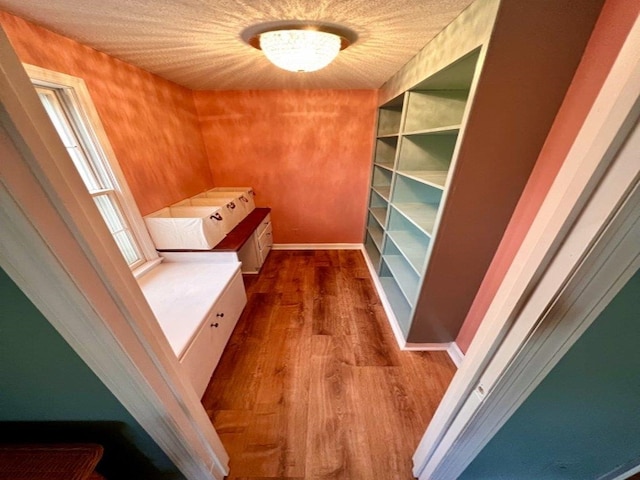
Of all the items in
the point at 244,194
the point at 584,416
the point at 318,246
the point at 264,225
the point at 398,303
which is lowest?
the point at 318,246

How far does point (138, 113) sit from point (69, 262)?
1.95m

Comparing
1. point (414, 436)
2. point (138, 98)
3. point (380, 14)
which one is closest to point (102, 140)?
point (138, 98)

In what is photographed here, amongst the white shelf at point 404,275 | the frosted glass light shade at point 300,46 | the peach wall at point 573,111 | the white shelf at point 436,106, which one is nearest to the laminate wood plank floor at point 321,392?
the white shelf at point 404,275

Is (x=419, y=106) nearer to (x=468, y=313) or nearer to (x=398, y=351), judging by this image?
(x=468, y=313)

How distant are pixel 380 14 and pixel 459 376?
155 cm

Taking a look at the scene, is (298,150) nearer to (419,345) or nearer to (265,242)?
(265,242)

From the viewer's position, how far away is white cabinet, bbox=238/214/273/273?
2.68 meters

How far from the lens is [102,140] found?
145 cm

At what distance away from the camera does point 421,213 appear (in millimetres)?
1846

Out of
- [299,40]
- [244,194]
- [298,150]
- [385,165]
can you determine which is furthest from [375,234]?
[299,40]

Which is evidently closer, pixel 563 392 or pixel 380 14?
pixel 563 392

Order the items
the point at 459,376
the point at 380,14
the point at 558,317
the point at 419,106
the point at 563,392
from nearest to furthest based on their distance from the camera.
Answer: the point at 558,317
the point at 563,392
the point at 459,376
the point at 380,14
the point at 419,106

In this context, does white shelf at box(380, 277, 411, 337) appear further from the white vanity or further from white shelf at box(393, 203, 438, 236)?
the white vanity

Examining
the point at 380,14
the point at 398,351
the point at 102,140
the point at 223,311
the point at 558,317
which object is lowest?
the point at 398,351
